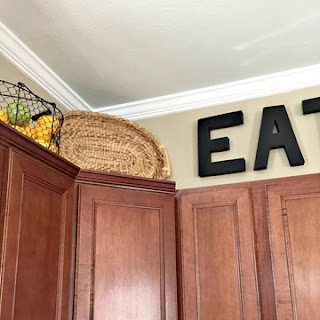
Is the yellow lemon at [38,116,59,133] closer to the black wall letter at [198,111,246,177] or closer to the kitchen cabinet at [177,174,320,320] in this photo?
Result: the kitchen cabinet at [177,174,320,320]

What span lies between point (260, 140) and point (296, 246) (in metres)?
0.61

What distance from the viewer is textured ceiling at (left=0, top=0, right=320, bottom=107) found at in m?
1.77

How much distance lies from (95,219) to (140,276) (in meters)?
0.29

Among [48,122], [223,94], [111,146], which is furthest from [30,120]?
[223,94]

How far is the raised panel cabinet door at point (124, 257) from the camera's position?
1.70m

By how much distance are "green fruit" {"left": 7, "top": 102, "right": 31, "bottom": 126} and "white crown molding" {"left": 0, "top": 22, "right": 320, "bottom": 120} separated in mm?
486

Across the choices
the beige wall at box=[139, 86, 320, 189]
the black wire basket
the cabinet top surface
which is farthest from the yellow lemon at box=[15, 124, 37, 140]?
the beige wall at box=[139, 86, 320, 189]

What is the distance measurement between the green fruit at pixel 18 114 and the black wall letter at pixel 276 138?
112 cm

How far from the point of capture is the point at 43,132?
1.63 m

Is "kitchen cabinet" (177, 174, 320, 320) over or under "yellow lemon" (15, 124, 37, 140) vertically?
under

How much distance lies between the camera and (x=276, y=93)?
7.38ft

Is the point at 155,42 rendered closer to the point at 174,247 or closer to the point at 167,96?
the point at 167,96

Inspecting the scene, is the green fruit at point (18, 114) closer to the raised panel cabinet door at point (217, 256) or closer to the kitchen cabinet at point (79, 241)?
the kitchen cabinet at point (79, 241)

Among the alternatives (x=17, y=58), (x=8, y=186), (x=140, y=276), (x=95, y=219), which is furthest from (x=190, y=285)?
(x=17, y=58)
